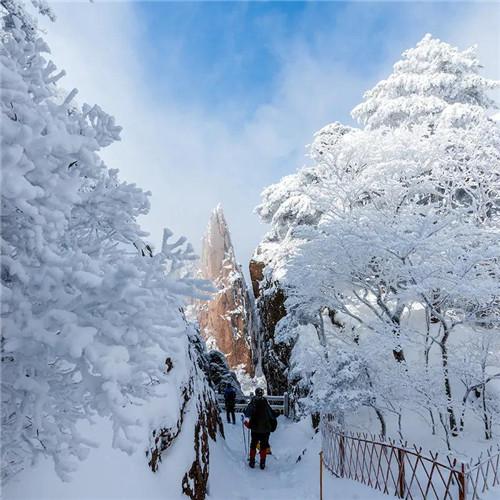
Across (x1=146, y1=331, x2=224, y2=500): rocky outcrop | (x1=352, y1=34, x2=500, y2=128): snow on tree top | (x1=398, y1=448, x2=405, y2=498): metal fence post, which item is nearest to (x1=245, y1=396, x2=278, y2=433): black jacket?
(x1=146, y1=331, x2=224, y2=500): rocky outcrop

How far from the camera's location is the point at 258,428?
7789 mm

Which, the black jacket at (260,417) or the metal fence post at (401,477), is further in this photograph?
the black jacket at (260,417)

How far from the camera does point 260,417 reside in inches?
309

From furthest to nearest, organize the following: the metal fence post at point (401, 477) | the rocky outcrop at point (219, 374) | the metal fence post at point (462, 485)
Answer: the rocky outcrop at point (219, 374)
the metal fence post at point (401, 477)
the metal fence post at point (462, 485)

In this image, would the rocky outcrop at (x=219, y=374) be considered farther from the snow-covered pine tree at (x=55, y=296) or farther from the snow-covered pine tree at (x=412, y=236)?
the snow-covered pine tree at (x=55, y=296)

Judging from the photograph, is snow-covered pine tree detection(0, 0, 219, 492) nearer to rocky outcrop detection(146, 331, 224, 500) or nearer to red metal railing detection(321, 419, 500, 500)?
rocky outcrop detection(146, 331, 224, 500)

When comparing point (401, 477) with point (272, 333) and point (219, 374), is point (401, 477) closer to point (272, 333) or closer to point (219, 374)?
point (272, 333)

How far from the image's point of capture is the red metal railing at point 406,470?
4.78m

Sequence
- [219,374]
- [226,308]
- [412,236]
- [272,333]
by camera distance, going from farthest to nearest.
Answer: [226,308]
[219,374]
[272,333]
[412,236]

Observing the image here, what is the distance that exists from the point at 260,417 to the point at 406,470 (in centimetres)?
303

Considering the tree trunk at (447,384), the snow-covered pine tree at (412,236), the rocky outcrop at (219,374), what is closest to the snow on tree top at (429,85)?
the snow-covered pine tree at (412,236)

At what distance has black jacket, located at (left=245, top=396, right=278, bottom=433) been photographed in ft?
25.6

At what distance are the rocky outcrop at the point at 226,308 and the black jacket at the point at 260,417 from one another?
2217 centimetres

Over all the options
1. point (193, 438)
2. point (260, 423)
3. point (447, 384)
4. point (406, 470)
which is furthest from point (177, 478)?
point (447, 384)
